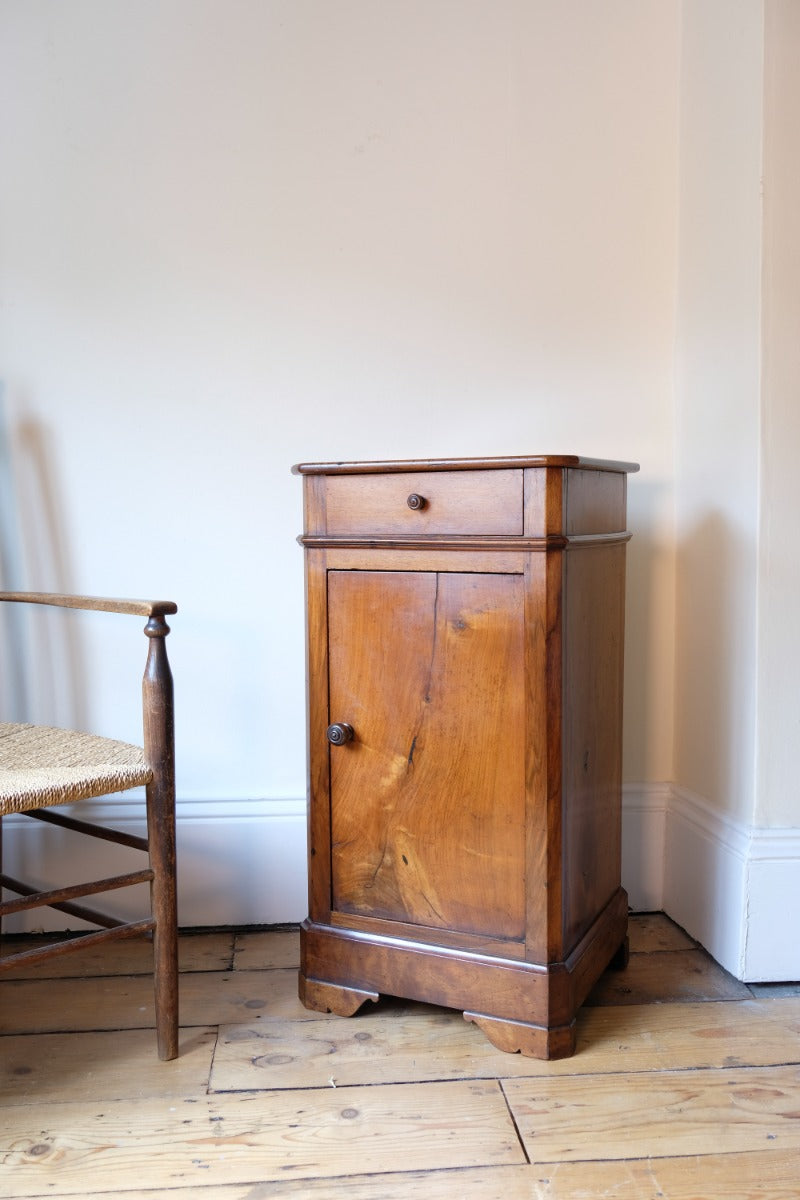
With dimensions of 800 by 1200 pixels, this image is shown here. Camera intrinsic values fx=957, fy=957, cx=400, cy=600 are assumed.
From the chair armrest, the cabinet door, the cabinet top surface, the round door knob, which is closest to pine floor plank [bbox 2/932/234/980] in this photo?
the cabinet door

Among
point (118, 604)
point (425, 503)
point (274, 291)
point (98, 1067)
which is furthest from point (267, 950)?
point (274, 291)

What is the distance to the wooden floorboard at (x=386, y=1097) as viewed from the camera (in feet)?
3.80

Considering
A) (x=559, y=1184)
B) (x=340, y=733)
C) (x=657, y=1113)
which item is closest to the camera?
(x=559, y=1184)

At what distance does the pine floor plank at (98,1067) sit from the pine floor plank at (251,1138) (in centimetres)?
3

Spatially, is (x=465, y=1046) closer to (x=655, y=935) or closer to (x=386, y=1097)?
(x=386, y=1097)

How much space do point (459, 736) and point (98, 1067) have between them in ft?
2.36

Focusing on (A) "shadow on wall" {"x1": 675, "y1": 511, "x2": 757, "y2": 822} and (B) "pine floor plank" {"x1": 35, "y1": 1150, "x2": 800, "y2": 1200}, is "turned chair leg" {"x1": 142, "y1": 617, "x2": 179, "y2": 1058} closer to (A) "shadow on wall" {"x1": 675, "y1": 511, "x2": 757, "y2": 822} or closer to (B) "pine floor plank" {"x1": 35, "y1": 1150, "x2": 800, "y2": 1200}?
(B) "pine floor plank" {"x1": 35, "y1": 1150, "x2": 800, "y2": 1200}

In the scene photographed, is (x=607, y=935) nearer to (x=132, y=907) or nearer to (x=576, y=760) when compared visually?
(x=576, y=760)

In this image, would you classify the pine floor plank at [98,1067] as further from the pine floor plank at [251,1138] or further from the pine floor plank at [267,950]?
the pine floor plank at [267,950]

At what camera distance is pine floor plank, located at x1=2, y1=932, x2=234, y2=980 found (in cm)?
173

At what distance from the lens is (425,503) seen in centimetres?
143

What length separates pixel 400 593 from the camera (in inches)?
57.9

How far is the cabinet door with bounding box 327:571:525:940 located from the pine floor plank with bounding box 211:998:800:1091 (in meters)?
0.18

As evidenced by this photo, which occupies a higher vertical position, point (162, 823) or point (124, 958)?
point (162, 823)
